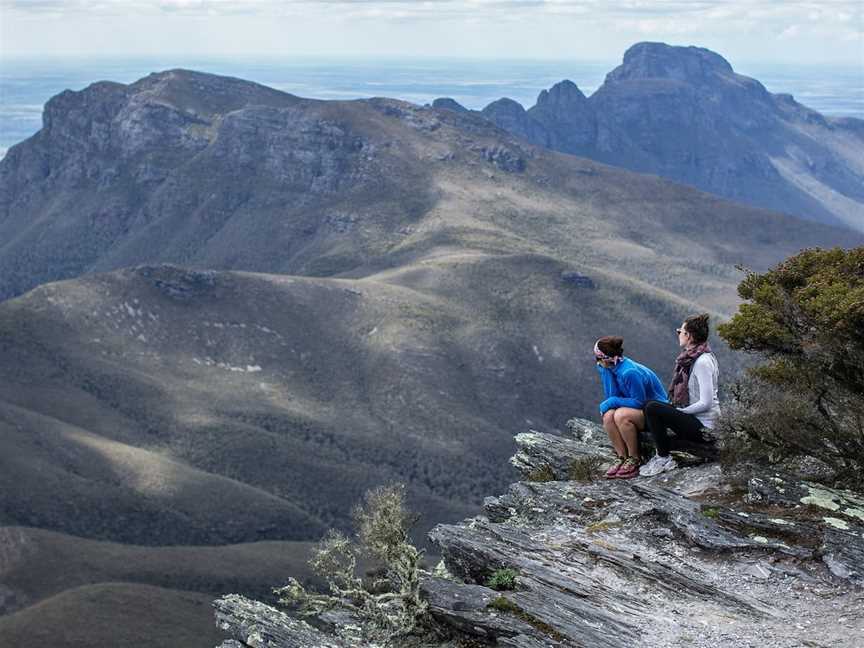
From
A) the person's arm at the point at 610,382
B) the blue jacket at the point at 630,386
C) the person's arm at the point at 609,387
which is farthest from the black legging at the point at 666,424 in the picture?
the person's arm at the point at 610,382

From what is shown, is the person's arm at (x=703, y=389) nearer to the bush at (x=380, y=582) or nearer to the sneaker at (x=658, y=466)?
the sneaker at (x=658, y=466)

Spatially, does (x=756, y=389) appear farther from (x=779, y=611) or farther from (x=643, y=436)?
(x=779, y=611)

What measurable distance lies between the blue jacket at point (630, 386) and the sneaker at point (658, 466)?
1.55 meters

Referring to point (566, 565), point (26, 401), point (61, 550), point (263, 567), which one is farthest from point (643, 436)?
point (26, 401)

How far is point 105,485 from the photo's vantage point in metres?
163

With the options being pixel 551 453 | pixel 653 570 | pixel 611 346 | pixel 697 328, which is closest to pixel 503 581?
pixel 653 570

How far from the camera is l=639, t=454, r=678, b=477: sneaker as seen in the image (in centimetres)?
2706

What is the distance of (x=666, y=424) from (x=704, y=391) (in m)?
1.37

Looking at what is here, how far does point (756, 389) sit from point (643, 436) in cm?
327

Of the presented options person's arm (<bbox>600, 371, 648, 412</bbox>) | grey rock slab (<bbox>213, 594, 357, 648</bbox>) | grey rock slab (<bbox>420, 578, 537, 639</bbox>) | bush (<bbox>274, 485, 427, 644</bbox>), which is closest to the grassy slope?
Answer: bush (<bbox>274, 485, 427, 644</bbox>)

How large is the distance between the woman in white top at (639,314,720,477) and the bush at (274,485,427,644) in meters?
6.68

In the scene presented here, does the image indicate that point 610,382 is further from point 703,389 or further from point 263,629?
point 263,629

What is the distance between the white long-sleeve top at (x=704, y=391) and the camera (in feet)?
86.4

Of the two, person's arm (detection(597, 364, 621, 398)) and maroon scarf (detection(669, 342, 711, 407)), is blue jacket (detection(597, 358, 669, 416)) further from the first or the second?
maroon scarf (detection(669, 342, 711, 407))
